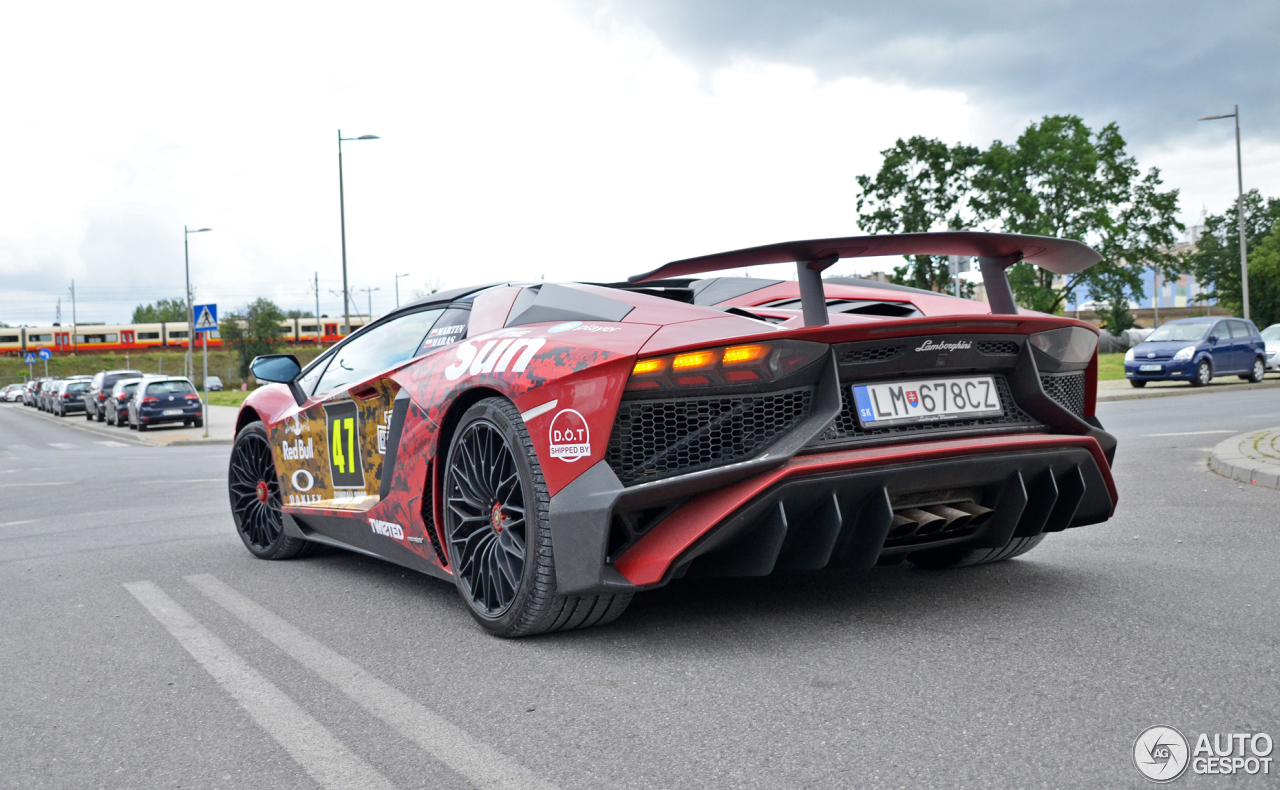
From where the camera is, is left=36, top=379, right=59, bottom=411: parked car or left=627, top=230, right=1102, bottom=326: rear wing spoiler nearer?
left=627, top=230, right=1102, bottom=326: rear wing spoiler

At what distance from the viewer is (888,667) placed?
118 inches

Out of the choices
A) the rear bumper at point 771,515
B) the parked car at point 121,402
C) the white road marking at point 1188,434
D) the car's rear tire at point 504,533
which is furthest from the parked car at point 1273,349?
the parked car at point 121,402

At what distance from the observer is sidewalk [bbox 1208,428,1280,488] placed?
6797mm

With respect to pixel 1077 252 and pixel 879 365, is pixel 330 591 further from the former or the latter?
pixel 1077 252

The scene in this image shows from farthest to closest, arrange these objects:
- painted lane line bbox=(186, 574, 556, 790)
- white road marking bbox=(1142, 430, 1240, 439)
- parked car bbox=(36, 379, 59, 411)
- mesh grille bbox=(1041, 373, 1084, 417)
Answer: parked car bbox=(36, 379, 59, 411) → white road marking bbox=(1142, 430, 1240, 439) → mesh grille bbox=(1041, 373, 1084, 417) → painted lane line bbox=(186, 574, 556, 790)

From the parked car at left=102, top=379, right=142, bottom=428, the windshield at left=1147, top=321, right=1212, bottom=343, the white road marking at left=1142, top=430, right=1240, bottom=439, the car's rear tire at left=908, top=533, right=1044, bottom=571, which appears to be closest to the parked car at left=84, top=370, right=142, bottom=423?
the parked car at left=102, top=379, right=142, bottom=428

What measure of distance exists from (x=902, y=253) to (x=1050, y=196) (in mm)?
45649

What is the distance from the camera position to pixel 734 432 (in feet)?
10.5

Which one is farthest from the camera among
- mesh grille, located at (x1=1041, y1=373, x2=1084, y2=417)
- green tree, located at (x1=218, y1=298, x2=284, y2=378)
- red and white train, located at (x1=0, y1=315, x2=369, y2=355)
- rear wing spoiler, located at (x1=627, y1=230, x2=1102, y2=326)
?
red and white train, located at (x1=0, y1=315, x2=369, y2=355)

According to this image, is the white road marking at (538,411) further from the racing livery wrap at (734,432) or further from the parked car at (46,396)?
the parked car at (46,396)

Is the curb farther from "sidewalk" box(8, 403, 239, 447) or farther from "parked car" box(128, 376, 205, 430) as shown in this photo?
"parked car" box(128, 376, 205, 430)

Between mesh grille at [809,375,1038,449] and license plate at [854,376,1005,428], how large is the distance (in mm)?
17

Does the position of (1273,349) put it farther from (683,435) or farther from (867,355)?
(683,435)

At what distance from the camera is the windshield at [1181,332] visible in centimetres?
2159
